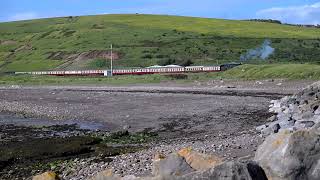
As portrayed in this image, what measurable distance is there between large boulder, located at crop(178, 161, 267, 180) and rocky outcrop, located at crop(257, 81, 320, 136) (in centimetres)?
1240

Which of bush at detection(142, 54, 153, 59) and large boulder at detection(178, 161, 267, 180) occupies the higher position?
bush at detection(142, 54, 153, 59)

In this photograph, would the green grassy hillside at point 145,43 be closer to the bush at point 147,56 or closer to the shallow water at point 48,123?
the bush at point 147,56

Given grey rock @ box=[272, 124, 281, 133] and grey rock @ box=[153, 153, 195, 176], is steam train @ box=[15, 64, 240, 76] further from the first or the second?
grey rock @ box=[153, 153, 195, 176]

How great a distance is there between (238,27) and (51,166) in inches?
5545

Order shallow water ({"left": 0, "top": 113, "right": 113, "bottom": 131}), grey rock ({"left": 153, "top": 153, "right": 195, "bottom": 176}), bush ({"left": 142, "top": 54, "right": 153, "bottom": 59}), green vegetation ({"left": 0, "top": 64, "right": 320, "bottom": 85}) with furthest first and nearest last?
bush ({"left": 142, "top": 54, "right": 153, "bottom": 59}) → green vegetation ({"left": 0, "top": 64, "right": 320, "bottom": 85}) → shallow water ({"left": 0, "top": 113, "right": 113, "bottom": 131}) → grey rock ({"left": 153, "top": 153, "right": 195, "bottom": 176})

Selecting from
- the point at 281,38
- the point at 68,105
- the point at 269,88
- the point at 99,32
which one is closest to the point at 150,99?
the point at 68,105

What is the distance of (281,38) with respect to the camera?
12725 cm

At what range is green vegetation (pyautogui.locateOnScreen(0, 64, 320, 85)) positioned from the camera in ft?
216

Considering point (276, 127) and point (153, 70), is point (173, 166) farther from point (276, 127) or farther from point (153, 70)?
point (153, 70)

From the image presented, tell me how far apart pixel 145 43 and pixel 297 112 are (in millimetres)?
103581

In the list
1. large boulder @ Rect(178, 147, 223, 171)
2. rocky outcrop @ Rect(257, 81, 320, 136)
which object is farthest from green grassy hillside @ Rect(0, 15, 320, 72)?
large boulder @ Rect(178, 147, 223, 171)

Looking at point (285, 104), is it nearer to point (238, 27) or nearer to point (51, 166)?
point (51, 166)

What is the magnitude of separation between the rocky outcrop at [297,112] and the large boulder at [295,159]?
11901 millimetres

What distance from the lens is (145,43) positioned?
131 metres
